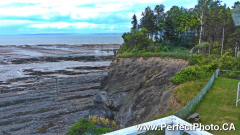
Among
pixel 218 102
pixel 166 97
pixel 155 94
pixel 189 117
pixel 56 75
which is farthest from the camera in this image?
pixel 56 75

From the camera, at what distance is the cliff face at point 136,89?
64.7ft

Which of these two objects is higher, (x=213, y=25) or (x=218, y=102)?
(x=213, y=25)

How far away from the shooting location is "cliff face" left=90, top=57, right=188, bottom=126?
777 inches

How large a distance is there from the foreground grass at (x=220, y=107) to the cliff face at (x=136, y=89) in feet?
12.6

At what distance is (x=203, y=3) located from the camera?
1384 inches

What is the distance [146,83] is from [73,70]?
32108mm

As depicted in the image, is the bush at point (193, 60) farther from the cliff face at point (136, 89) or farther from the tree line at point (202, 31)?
the tree line at point (202, 31)

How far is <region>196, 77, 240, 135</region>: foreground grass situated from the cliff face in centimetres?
385

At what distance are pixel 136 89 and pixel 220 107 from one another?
14.0 m

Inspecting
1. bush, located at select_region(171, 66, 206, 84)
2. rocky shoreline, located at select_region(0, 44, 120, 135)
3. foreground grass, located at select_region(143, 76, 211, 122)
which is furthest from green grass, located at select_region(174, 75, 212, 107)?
rocky shoreline, located at select_region(0, 44, 120, 135)

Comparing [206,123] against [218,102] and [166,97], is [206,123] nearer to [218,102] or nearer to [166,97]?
[218,102]

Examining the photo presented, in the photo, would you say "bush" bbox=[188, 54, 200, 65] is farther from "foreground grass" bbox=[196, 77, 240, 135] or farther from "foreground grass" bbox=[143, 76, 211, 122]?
"foreground grass" bbox=[196, 77, 240, 135]

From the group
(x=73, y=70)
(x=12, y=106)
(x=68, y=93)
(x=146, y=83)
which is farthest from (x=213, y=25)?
(x=12, y=106)

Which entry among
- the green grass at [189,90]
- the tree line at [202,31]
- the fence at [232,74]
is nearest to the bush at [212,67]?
the fence at [232,74]
